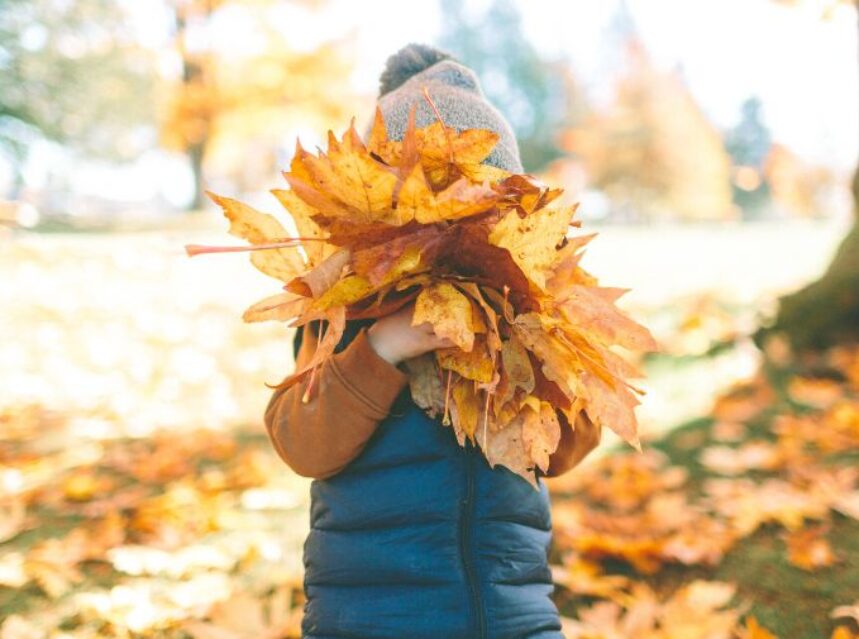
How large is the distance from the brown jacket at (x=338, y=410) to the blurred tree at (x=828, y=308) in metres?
3.04

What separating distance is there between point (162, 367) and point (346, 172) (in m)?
3.54

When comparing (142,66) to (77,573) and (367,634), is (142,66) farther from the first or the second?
(367,634)

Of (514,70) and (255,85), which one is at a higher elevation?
(514,70)

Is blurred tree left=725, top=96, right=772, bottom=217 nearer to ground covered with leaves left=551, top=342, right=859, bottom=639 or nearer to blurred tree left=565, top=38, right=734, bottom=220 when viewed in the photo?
blurred tree left=565, top=38, right=734, bottom=220

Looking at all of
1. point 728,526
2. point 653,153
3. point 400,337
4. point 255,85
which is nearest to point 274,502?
point 400,337

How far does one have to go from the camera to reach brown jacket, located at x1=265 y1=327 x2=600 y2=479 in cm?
134

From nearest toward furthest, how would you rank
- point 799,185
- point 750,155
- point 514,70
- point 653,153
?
point 653,153 → point 799,185 → point 514,70 → point 750,155

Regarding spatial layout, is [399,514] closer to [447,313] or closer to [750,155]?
[447,313]

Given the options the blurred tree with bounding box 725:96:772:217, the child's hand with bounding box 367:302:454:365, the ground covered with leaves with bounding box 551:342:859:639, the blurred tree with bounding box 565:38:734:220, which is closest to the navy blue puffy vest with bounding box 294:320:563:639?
the child's hand with bounding box 367:302:454:365

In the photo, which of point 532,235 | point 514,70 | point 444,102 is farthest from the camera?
point 514,70

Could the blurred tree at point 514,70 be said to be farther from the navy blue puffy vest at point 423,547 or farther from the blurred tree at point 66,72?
the navy blue puffy vest at point 423,547

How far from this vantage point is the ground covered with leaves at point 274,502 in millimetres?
1855

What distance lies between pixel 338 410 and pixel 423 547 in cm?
31

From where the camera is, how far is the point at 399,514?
1369 mm
